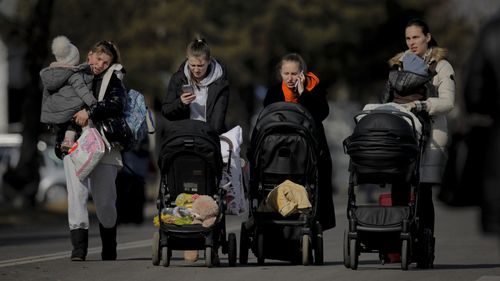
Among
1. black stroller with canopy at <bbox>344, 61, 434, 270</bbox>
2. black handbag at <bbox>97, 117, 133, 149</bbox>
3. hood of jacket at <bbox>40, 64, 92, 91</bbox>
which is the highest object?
hood of jacket at <bbox>40, 64, 92, 91</bbox>

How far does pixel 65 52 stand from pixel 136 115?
847mm

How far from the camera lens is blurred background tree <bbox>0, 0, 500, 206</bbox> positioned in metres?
36.1

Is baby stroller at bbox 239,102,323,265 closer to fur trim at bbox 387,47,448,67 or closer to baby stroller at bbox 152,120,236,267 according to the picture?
baby stroller at bbox 152,120,236,267

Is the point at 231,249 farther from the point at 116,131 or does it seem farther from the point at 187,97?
the point at 116,131

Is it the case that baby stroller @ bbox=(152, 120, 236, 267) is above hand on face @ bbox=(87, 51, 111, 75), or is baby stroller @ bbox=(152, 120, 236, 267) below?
below

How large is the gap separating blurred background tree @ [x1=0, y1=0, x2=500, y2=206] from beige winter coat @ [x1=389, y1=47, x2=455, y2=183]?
45.0 feet

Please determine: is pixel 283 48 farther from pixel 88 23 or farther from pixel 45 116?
pixel 45 116

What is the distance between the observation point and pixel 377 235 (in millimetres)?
11938

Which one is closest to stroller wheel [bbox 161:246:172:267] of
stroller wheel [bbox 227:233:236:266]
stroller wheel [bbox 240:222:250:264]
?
stroller wheel [bbox 227:233:236:266]

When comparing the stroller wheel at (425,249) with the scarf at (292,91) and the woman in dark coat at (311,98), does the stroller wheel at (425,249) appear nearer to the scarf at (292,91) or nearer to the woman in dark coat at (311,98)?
the woman in dark coat at (311,98)

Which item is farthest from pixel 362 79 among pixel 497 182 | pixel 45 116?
pixel 497 182

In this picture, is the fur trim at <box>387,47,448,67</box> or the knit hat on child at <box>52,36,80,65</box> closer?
the fur trim at <box>387,47,448,67</box>

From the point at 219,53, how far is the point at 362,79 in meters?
18.8

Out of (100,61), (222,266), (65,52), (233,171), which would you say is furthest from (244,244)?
(65,52)
